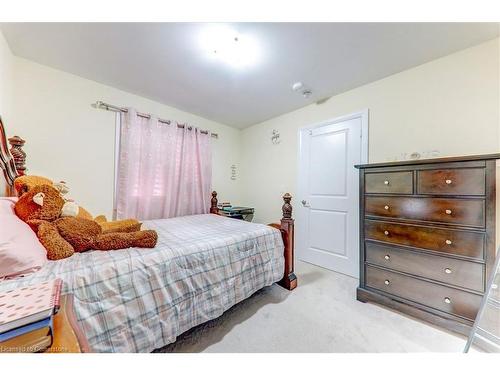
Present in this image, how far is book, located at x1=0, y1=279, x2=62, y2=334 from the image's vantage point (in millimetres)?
466

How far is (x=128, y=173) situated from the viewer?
2.37m

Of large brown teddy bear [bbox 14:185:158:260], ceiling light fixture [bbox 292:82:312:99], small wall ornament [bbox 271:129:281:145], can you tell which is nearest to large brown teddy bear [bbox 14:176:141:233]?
large brown teddy bear [bbox 14:185:158:260]

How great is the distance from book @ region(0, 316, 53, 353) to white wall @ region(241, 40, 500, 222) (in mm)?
2619

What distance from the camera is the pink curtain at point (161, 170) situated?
2.36m

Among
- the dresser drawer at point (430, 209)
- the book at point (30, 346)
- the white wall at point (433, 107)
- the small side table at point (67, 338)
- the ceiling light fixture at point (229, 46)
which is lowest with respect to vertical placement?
the small side table at point (67, 338)

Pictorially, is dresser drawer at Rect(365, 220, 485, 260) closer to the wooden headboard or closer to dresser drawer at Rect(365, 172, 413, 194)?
dresser drawer at Rect(365, 172, 413, 194)

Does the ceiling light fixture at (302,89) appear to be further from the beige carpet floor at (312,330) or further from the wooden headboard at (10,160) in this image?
the wooden headboard at (10,160)

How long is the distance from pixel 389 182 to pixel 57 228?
2399 mm

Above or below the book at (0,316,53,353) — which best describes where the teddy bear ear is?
above

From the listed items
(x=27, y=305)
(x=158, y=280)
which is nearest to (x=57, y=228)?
(x=158, y=280)

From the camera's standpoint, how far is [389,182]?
5.37 feet

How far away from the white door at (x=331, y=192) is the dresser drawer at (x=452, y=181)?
775 millimetres

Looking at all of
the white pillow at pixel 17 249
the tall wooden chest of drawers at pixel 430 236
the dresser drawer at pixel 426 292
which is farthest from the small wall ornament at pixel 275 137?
the white pillow at pixel 17 249

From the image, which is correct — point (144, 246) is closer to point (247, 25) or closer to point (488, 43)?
point (247, 25)
